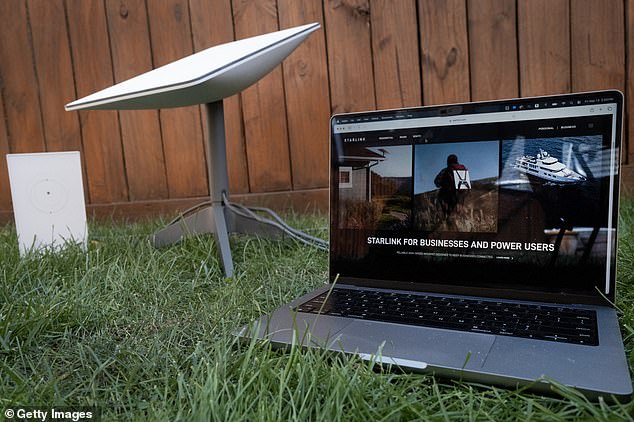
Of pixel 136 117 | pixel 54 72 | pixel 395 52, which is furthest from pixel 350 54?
pixel 54 72

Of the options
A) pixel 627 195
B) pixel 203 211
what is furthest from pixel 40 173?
pixel 627 195

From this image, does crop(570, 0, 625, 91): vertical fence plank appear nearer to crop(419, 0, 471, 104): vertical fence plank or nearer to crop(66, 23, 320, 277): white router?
crop(419, 0, 471, 104): vertical fence plank

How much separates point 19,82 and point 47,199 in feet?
3.17

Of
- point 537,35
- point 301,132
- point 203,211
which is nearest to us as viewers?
point 203,211

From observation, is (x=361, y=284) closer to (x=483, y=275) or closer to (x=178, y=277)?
(x=483, y=275)

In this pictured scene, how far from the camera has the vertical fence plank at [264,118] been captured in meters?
1.79

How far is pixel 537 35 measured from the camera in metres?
1.59

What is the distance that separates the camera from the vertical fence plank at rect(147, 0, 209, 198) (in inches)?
72.5

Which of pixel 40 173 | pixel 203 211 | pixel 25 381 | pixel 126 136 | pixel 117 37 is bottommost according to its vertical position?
pixel 25 381

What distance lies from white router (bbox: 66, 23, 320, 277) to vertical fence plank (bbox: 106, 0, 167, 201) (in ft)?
2.30

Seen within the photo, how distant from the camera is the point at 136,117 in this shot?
6.34 feet

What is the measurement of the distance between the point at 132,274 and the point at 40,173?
0.54 m

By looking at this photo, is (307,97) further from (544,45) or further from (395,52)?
(544,45)

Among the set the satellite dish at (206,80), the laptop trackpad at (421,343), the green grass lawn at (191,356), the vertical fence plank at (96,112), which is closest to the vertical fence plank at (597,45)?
the green grass lawn at (191,356)
